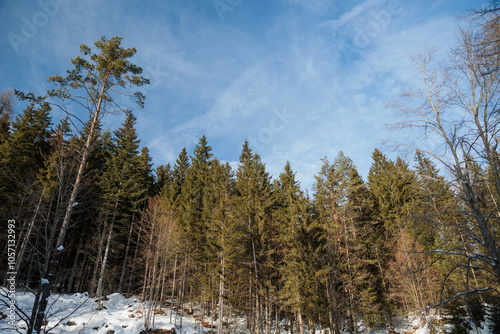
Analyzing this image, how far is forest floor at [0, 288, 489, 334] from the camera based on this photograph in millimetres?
15945

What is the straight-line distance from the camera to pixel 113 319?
59.2 ft

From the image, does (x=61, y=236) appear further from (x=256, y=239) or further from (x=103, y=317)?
(x=103, y=317)

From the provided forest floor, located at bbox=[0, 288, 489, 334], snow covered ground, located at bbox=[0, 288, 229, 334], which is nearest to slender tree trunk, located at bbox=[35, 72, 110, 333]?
forest floor, located at bbox=[0, 288, 489, 334]

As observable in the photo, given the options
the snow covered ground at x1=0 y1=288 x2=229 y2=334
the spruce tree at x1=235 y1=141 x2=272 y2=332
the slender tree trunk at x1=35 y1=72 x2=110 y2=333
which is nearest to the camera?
the slender tree trunk at x1=35 y1=72 x2=110 y2=333

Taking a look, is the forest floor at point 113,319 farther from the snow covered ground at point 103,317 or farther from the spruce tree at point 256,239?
the spruce tree at point 256,239

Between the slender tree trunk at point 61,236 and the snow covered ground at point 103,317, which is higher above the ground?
the slender tree trunk at point 61,236

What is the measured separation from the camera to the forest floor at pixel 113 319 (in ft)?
52.3

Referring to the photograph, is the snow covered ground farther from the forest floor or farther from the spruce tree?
the spruce tree

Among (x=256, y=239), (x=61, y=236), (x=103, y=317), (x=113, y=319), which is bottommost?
(x=113, y=319)

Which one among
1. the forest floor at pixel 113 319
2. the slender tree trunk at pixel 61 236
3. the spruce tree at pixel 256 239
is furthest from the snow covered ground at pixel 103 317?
the slender tree trunk at pixel 61 236

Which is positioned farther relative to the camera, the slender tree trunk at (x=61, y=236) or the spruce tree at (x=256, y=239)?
the spruce tree at (x=256, y=239)

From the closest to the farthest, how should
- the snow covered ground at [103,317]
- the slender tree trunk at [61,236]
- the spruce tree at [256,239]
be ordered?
1. the slender tree trunk at [61,236]
2. the snow covered ground at [103,317]
3. the spruce tree at [256,239]

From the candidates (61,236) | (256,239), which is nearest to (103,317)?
(256,239)

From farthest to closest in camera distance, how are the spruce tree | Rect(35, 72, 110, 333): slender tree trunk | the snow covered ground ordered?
the spruce tree
the snow covered ground
Rect(35, 72, 110, 333): slender tree trunk
